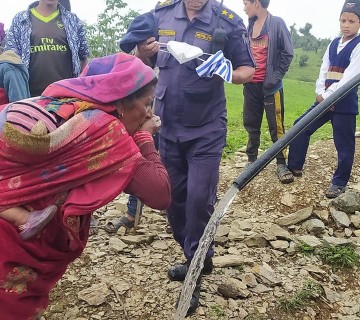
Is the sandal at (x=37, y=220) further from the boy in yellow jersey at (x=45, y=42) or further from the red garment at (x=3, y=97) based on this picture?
the boy in yellow jersey at (x=45, y=42)

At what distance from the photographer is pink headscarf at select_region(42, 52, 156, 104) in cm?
157

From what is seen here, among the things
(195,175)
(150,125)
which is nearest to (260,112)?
(195,175)

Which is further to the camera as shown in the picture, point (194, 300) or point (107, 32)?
point (107, 32)

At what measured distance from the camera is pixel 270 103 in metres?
4.89

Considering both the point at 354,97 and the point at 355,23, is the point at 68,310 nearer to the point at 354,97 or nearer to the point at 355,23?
the point at 354,97

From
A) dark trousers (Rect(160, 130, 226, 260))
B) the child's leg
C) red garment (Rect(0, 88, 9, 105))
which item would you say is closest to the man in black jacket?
dark trousers (Rect(160, 130, 226, 260))

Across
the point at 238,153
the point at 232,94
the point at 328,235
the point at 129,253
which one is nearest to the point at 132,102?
the point at 129,253

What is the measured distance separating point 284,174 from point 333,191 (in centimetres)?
56

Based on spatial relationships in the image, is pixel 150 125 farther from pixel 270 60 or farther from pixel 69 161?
pixel 270 60

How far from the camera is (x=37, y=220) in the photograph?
62.4 inches

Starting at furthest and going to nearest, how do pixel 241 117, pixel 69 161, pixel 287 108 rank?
1. pixel 287 108
2. pixel 241 117
3. pixel 69 161

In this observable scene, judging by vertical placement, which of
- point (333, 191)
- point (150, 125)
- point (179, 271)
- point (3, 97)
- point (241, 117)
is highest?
point (150, 125)

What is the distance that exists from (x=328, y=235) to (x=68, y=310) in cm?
238

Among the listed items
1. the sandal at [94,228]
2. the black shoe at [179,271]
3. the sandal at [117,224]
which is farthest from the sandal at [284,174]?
the sandal at [94,228]
